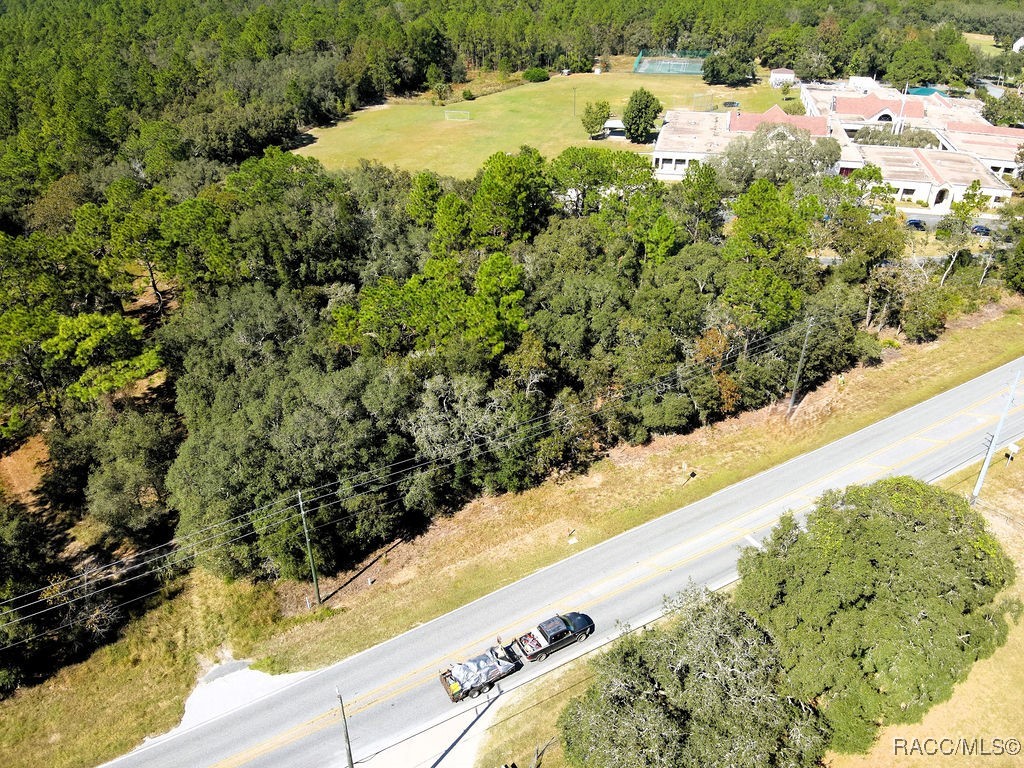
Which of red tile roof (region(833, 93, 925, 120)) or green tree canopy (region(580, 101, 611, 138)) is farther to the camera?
green tree canopy (region(580, 101, 611, 138))

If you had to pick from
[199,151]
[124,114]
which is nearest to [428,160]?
[199,151]

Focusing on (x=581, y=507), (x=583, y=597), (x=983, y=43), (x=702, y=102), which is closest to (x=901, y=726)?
(x=583, y=597)

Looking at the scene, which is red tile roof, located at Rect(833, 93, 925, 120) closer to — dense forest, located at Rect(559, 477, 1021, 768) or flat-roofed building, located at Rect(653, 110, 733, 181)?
flat-roofed building, located at Rect(653, 110, 733, 181)

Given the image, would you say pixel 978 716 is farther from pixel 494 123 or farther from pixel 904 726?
pixel 494 123

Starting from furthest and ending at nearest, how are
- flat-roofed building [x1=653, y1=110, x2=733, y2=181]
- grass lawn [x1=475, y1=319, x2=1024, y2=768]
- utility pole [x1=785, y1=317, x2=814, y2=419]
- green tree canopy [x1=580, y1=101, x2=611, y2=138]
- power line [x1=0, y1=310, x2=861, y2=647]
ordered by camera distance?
green tree canopy [x1=580, y1=101, x2=611, y2=138]
flat-roofed building [x1=653, y1=110, x2=733, y2=181]
utility pole [x1=785, y1=317, x2=814, y2=419]
power line [x1=0, y1=310, x2=861, y2=647]
grass lawn [x1=475, y1=319, x2=1024, y2=768]

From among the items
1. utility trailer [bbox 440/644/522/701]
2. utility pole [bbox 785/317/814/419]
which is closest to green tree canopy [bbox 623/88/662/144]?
utility pole [bbox 785/317/814/419]

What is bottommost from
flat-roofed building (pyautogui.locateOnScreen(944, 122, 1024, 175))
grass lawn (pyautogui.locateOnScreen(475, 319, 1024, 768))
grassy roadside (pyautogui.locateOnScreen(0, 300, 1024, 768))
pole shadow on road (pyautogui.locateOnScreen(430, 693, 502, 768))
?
grassy roadside (pyautogui.locateOnScreen(0, 300, 1024, 768))

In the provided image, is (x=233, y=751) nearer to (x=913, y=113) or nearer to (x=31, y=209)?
(x=31, y=209)
